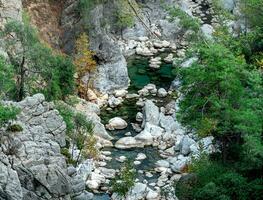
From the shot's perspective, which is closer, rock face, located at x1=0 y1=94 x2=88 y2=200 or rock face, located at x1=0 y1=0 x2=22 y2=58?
rock face, located at x1=0 y1=94 x2=88 y2=200

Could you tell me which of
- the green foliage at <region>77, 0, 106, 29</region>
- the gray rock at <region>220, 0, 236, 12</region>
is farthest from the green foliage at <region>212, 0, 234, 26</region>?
the gray rock at <region>220, 0, 236, 12</region>

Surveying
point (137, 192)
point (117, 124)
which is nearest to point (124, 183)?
point (137, 192)

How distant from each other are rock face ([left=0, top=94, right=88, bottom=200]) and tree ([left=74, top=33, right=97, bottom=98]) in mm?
15303

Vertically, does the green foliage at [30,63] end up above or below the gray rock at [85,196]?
above

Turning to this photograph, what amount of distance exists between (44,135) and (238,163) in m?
10.4

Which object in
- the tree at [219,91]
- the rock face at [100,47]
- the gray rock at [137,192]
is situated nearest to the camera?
the tree at [219,91]

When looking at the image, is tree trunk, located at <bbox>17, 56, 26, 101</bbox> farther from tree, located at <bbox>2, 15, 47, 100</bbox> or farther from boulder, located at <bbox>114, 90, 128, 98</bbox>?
boulder, located at <bbox>114, 90, 128, 98</bbox>

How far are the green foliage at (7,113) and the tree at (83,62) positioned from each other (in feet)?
58.6

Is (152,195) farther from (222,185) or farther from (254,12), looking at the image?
(254,12)

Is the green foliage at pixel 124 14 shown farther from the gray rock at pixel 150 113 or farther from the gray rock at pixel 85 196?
the gray rock at pixel 85 196

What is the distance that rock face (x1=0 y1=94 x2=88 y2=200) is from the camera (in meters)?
27.8

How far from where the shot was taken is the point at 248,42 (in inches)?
1405

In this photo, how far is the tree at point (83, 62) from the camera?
45938 millimetres

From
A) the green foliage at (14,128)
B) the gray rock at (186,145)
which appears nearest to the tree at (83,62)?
the gray rock at (186,145)
